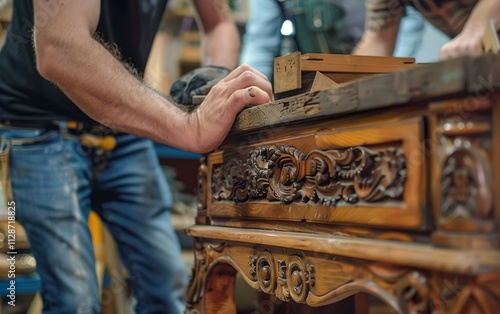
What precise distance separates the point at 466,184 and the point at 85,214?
42.2 inches

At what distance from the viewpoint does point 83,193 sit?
1498 millimetres

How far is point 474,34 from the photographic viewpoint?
3.58 feet

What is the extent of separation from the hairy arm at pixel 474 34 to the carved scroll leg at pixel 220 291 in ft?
1.79

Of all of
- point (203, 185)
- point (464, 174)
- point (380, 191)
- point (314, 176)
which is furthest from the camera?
point (203, 185)

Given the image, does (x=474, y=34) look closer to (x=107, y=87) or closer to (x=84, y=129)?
(x=107, y=87)

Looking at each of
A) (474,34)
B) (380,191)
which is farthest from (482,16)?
(380,191)

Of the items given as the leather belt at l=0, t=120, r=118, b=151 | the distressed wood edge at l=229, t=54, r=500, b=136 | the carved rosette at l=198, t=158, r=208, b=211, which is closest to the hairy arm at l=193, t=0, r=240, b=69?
the leather belt at l=0, t=120, r=118, b=151

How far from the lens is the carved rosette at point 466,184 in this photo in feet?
2.02

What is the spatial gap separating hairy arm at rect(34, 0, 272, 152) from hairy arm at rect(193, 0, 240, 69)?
0.49 m

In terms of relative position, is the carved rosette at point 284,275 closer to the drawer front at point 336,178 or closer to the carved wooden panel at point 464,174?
the drawer front at point 336,178

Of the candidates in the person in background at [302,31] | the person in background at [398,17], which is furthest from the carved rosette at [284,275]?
the person in background at [302,31]

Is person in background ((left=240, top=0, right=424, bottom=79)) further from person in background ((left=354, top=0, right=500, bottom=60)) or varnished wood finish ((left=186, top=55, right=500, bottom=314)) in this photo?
varnished wood finish ((left=186, top=55, right=500, bottom=314))

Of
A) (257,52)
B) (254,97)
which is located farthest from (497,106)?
(257,52)

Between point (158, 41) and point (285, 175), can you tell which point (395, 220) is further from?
point (158, 41)
